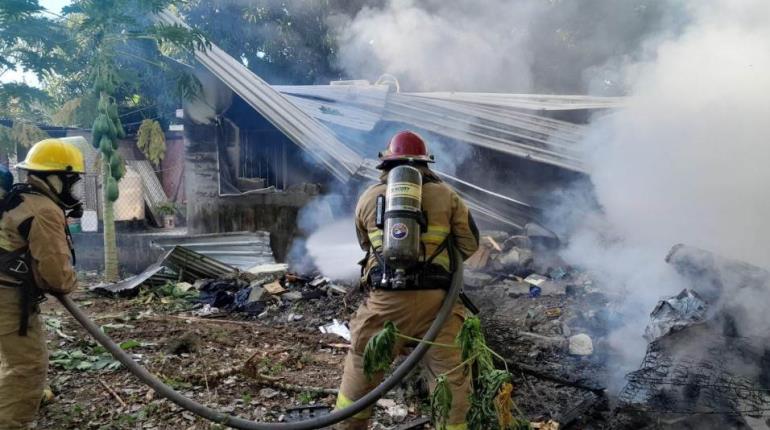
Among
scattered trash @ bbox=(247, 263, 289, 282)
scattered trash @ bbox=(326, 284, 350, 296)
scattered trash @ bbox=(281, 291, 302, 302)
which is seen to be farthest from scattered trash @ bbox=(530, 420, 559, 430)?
scattered trash @ bbox=(247, 263, 289, 282)

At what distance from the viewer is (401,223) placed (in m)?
2.67

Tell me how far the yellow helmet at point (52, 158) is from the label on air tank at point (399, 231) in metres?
2.16

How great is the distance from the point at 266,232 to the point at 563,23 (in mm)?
7541

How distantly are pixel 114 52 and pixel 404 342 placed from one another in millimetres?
6314

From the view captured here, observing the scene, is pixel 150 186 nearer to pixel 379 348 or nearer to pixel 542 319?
pixel 542 319

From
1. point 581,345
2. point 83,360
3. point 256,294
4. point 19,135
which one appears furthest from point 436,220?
point 19,135

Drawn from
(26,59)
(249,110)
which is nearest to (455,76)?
(249,110)

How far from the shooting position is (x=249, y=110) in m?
8.89

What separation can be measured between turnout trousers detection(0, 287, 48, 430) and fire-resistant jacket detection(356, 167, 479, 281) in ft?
6.65

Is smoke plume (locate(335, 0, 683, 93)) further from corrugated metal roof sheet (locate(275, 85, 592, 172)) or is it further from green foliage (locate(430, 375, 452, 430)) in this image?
green foliage (locate(430, 375, 452, 430))

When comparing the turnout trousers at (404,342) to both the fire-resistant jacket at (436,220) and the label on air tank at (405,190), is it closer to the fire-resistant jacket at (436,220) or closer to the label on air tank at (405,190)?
the fire-resistant jacket at (436,220)

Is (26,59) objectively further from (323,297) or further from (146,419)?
(146,419)

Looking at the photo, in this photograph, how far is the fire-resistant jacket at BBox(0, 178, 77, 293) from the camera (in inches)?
113

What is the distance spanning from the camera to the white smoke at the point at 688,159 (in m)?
5.63
